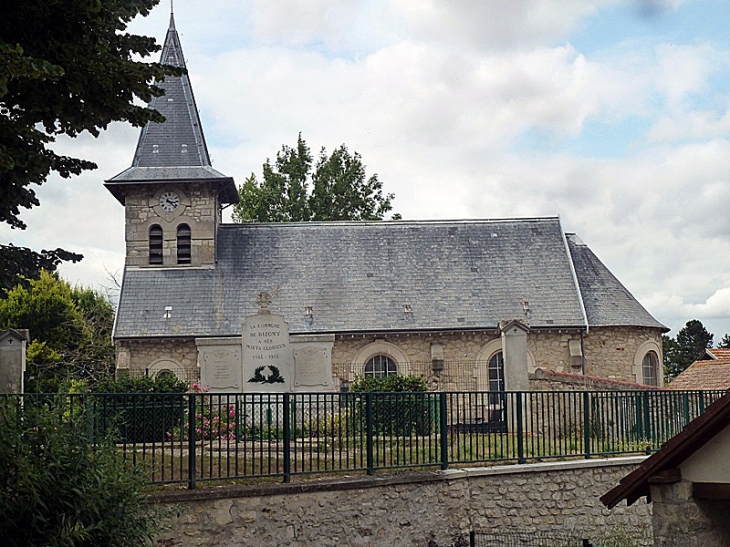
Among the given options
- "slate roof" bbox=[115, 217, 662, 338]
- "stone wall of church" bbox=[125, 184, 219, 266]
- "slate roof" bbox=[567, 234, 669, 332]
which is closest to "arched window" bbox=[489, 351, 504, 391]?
"slate roof" bbox=[115, 217, 662, 338]

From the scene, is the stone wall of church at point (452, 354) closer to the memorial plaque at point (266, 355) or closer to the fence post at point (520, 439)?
the memorial plaque at point (266, 355)

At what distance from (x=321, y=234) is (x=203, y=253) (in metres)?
3.62

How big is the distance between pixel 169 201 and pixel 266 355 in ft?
33.4

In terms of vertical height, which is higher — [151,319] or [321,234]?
[321,234]

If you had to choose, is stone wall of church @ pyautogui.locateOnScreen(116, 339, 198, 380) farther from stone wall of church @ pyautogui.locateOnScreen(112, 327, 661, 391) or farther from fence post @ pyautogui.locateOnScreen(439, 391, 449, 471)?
fence post @ pyautogui.locateOnScreen(439, 391, 449, 471)

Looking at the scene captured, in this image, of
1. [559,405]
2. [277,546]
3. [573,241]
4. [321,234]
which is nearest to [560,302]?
[573,241]

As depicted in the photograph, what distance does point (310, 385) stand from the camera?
17953 mm

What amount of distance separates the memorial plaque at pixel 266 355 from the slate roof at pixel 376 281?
659 centimetres

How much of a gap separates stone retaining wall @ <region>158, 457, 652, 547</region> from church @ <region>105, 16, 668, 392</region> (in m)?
10.5

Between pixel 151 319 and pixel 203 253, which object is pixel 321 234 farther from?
pixel 151 319

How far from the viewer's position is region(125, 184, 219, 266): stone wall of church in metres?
26.5

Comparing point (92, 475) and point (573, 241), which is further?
point (573, 241)

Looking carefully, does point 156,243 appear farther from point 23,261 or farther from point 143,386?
point 23,261

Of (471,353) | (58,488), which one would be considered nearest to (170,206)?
(471,353)
